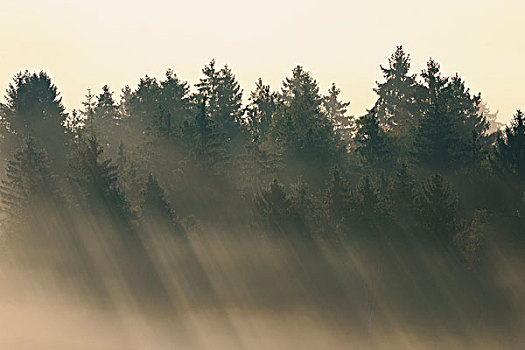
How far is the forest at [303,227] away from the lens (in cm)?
5759

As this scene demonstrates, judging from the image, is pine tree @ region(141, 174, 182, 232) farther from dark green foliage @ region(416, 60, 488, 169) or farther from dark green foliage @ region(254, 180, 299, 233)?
dark green foliage @ region(416, 60, 488, 169)

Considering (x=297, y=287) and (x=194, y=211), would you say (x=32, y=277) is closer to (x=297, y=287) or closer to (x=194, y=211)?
(x=194, y=211)

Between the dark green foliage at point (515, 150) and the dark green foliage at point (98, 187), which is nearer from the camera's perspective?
the dark green foliage at point (515, 150)

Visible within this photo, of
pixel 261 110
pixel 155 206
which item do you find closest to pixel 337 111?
pixel 261 110

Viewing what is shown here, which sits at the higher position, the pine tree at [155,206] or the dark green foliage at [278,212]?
the pine tree at [155,206]

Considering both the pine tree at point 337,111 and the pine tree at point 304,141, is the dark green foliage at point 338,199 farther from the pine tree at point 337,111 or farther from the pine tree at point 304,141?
the pine tree at point 337,111

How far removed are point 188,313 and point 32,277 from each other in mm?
16954

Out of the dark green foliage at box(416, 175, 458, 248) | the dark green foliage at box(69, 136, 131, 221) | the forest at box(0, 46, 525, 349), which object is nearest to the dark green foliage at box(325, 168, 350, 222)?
the forest at box(0, 46, 525, 349)

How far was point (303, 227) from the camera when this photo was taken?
6162 centimetres

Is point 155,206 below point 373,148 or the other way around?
the other way around

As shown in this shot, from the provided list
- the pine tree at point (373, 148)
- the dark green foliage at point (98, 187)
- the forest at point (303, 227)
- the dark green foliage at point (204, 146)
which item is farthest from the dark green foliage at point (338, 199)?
the dark green foliage at point (204, 146)

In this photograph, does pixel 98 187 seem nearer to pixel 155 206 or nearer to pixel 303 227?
pixel 155 206

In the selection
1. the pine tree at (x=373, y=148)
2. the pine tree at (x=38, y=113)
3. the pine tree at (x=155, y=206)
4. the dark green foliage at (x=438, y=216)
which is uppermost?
the pine tree at (x=38, y=113)

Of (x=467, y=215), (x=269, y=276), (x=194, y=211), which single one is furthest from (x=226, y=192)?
(x=467, y=215)
